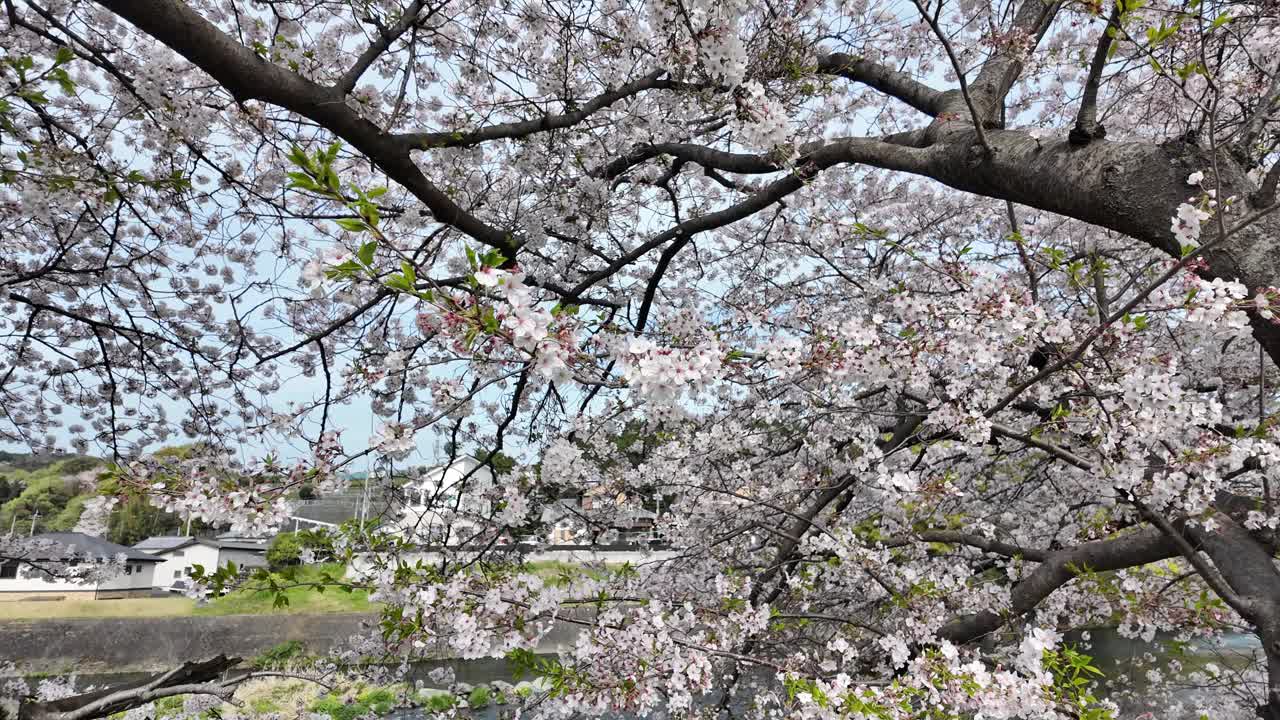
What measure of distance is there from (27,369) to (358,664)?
4191 mm

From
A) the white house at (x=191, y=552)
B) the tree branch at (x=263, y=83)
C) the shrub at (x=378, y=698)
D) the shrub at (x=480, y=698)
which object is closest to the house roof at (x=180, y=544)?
the white house at (x=191, y=552)

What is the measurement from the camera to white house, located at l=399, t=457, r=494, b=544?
3.66 m

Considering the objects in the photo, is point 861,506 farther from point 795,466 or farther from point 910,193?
point 910,193

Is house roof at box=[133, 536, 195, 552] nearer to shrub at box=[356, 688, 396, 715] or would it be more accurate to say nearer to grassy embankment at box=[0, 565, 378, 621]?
grassy embankment at box=[0, 565, 378, 621]

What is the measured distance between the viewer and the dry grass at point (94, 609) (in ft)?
39.5

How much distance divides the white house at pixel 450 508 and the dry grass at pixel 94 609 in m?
12.3

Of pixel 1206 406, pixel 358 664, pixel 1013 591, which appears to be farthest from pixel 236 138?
pixel 1013 591

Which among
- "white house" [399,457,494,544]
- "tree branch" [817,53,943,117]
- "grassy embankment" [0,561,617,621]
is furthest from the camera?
"grassy embankment" [0,561,617,621]

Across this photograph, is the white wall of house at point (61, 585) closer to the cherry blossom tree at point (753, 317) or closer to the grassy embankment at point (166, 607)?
the grassy embankment at point (166, 607)

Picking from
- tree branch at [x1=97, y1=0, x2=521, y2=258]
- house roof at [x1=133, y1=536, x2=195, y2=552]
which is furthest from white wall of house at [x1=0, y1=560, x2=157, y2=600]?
tree branch at [x1=97, y1=0, x2=521, y2=258]

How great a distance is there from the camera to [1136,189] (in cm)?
179

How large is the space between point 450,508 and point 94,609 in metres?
13.9

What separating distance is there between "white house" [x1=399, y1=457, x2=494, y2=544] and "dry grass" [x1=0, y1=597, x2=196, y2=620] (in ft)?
40.3

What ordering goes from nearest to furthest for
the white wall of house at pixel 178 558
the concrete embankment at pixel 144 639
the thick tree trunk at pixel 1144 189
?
the thick tree trunk at pixel 1144 189 → the concrete embankment at pixel 144 639 → the white wall of house at pixel 178 558
